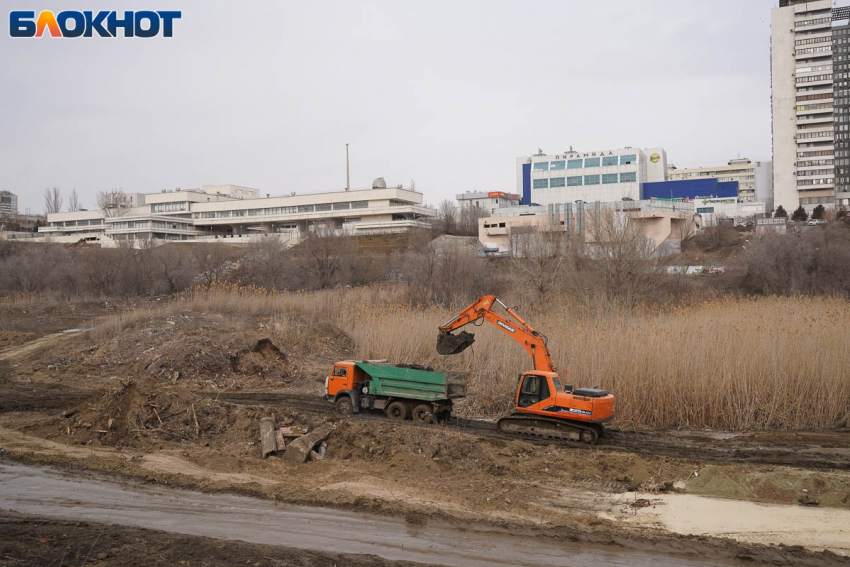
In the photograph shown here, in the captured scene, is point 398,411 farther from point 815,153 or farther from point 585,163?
point 815,153

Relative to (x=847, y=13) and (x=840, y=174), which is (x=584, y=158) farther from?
(x=847, y=13)

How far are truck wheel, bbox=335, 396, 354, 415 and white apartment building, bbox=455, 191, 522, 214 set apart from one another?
94.9 m

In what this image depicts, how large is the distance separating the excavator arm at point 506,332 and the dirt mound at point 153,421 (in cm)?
334

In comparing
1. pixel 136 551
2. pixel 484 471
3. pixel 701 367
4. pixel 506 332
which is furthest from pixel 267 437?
pixel 701 367

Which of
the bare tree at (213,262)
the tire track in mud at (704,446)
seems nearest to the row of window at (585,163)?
the bare tree at (213,262)

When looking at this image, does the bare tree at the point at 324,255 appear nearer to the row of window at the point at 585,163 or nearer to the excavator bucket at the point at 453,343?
the excavator bucket at the point at 453,343

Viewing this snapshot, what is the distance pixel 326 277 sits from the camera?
50.3 meters

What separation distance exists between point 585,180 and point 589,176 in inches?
31.9

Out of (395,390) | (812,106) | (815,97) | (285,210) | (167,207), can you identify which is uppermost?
(815,97)

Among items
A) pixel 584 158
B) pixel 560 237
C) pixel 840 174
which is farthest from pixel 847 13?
pixel 560 237

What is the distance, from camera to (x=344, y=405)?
14469 mm

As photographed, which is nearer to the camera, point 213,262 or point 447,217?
point 213,262

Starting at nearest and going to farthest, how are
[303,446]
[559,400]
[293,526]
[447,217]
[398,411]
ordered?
1. [293,526]
2. [303,446]
3. [559,400]
4. [398,411]
5. [447,217]

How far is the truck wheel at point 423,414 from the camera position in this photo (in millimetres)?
13445
